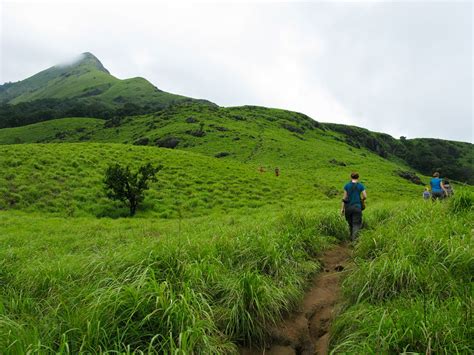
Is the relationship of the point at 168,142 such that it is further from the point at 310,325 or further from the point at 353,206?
the point at 310,325

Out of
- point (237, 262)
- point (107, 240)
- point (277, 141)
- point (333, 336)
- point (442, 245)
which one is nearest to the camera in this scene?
point (333, 336)

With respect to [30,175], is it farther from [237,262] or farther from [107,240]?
[237,262]

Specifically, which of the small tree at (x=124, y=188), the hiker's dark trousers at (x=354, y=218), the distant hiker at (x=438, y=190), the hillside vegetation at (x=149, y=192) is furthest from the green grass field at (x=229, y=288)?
the hillside vegetation at (x=149, y=192)

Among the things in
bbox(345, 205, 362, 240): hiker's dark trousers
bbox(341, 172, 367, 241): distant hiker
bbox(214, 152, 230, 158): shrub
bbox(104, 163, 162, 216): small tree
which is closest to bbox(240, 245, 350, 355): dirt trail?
bbox(345, 205, 362, 240): hiker's dark trousers

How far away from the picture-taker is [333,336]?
498 centimetres

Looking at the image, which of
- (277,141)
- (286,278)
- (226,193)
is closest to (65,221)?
(226,193)

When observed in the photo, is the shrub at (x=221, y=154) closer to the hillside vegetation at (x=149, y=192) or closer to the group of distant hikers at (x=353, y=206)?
the hillside vegetation at (x=149, y=192)

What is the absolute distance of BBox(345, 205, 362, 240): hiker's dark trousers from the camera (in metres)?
10.5

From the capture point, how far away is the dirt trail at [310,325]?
17.0 feet

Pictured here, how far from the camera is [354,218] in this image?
10.7 m

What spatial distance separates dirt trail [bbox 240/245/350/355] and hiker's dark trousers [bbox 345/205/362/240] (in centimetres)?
336

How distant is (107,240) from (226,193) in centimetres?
1693

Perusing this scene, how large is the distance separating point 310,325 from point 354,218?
5.66 metres

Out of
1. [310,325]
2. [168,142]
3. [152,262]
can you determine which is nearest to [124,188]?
[152,262]
